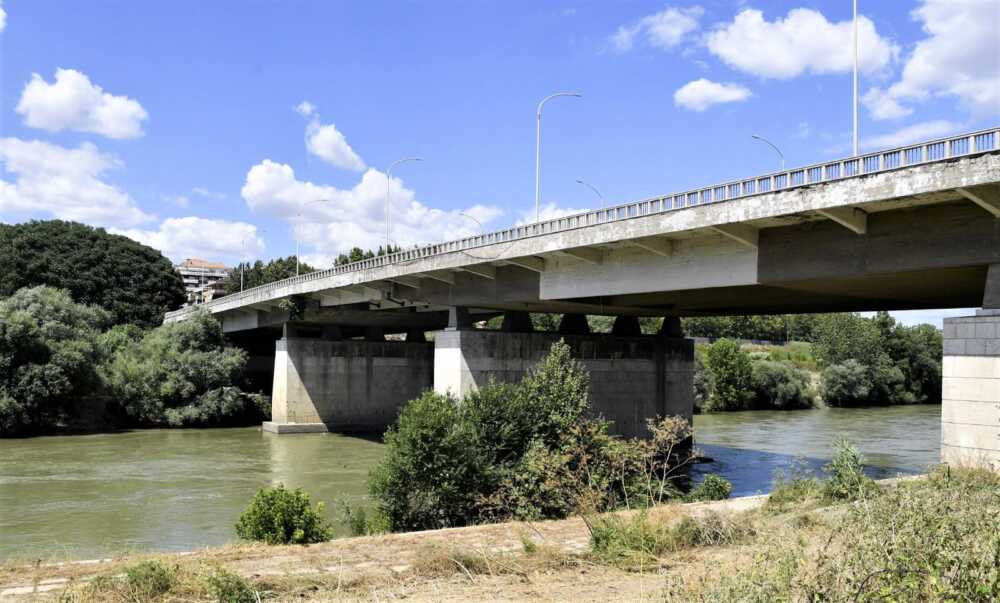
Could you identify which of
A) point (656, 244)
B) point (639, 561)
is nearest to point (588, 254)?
→ point (656, 244)

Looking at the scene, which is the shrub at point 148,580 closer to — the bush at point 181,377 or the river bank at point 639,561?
the river bank at point 639,561

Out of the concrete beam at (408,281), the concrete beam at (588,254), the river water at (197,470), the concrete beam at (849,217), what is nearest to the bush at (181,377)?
the river water at (197,470)

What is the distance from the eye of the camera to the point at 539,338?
39.9 m

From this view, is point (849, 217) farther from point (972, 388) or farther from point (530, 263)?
point (530, 263)

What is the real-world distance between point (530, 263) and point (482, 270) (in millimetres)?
3299

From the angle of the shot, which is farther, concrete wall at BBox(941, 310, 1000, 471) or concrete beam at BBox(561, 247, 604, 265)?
concrete beam at BBox(561, 247, 604, 265)

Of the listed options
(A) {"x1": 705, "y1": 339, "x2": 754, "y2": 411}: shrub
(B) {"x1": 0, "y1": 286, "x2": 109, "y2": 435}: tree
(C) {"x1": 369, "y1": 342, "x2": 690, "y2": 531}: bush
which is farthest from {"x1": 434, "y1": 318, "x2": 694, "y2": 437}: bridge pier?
(A) {"x1": 705, "y1": 339, "x2": 754, "y2": 411}: shrub

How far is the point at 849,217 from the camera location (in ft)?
69.9

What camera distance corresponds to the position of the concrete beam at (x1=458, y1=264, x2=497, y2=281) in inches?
1384

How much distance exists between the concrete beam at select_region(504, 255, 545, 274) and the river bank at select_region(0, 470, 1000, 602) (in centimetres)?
1839

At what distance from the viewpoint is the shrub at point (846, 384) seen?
8175 cm

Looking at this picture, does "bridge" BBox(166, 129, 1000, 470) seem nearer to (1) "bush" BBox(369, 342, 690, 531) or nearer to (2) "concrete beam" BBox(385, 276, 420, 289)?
(2) "concrete beam" BBox(385, 276, 420, 289)

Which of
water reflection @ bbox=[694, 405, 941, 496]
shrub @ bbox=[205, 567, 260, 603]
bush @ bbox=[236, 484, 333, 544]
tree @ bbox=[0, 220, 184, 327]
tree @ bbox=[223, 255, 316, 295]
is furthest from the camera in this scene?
tree @ bbox=[223, 255, 316, 295]

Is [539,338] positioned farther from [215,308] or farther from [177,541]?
[215,308]
